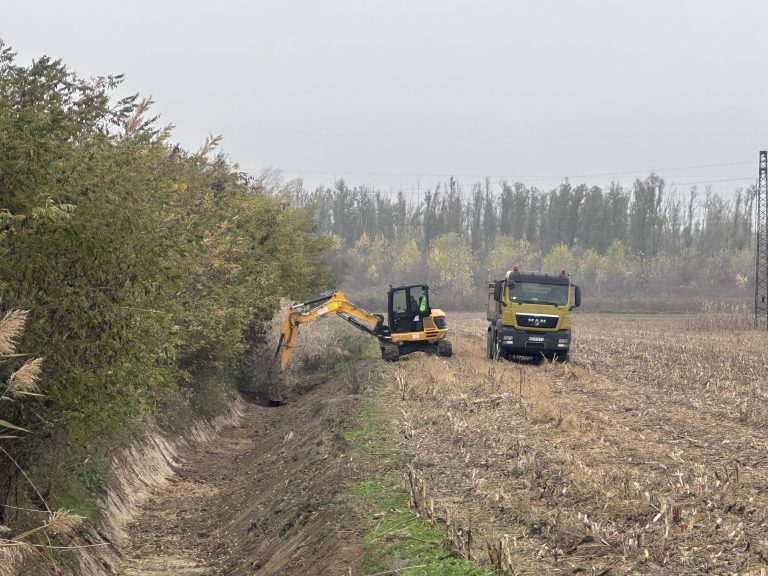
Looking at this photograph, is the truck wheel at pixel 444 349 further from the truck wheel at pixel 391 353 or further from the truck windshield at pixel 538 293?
the truck windshield at pixel 538 293

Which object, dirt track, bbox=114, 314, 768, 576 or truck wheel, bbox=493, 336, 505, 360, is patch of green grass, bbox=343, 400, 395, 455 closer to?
dirt track, bbox=114, 314, 768, 576

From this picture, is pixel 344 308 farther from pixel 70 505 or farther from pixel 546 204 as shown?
pixel 546 204

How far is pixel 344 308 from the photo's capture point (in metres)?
28.7

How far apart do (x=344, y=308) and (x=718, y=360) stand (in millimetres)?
11850

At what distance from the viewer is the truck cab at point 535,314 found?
29.8m

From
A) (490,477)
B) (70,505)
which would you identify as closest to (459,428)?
(490,477)

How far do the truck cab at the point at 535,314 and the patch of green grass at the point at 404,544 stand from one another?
63.5ft

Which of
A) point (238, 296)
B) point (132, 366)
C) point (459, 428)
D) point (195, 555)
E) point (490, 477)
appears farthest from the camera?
point (238, 296)

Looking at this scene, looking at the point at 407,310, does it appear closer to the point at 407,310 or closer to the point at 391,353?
the point at 407,310

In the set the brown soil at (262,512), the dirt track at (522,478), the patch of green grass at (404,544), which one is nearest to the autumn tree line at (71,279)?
the brown soil at (262,512)

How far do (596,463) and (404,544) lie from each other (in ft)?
13.4

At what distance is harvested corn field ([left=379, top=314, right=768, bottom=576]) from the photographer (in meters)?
8.05

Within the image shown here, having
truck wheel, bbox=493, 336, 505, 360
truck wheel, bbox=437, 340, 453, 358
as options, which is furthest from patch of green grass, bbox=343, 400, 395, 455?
truck wheel, bbox=437, 340, 453, 358

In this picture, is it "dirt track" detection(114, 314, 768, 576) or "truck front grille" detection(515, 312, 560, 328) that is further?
"truck front grille" detection(515, 312, 560, 328)
